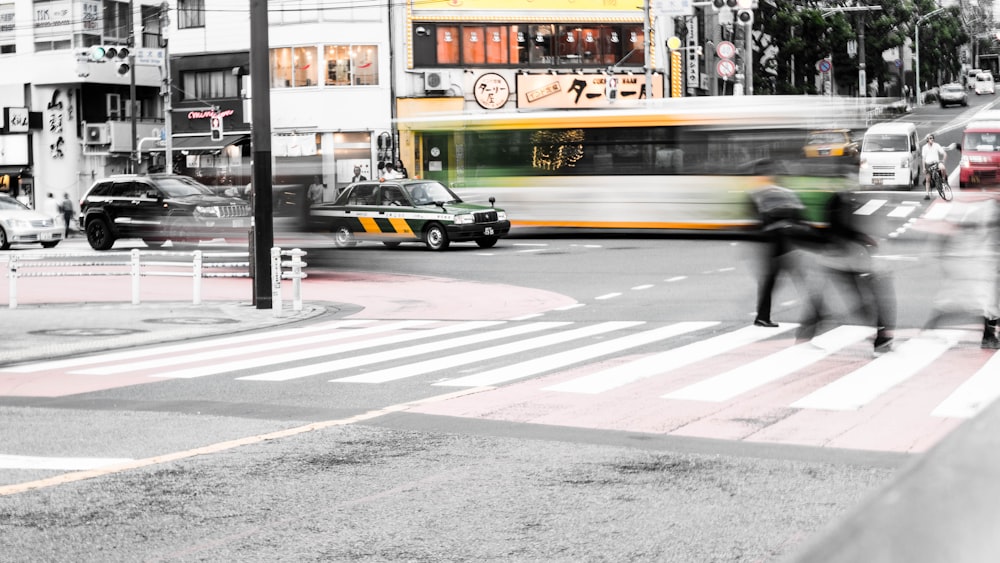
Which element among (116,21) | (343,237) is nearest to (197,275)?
(343,237)

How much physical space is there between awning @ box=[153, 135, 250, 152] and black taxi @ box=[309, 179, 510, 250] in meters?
23.4

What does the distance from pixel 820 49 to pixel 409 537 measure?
63707mm

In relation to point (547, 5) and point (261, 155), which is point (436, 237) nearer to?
point (261, 155)

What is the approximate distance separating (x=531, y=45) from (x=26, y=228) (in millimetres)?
23363

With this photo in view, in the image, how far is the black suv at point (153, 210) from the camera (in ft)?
100

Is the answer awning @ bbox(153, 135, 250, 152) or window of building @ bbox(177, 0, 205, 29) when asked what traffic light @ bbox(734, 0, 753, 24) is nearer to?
awning @ bbox(153, 135, 250, 152)

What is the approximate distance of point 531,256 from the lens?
26953 mm

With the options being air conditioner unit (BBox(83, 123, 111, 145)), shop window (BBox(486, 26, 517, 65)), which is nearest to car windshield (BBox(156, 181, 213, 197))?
shop window (BBox(486, 26, 517, 65))

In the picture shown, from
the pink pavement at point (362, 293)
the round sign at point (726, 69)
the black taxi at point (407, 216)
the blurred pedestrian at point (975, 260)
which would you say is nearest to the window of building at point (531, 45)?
the round sign at point (726, 69)

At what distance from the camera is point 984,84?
98812 millimetres

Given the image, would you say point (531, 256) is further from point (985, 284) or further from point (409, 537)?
point (409, 537)

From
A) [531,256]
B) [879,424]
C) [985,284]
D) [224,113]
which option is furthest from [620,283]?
[224,113]

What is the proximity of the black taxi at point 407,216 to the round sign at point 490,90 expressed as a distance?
20.5 meters

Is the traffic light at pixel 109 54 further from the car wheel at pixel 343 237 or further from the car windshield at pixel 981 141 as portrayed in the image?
the car windshield at pixel 981 141
